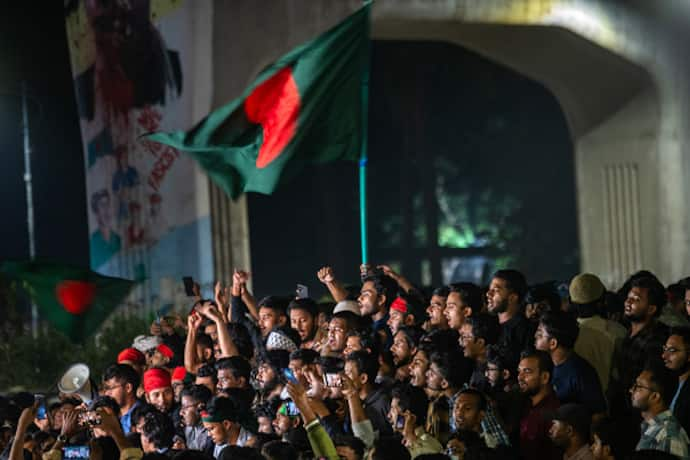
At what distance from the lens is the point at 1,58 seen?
1628 cm

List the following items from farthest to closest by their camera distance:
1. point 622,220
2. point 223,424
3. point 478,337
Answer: point 622,220
point 478,337
point 223,424

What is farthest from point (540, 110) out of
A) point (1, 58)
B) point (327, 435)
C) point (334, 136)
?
point (327, 435)

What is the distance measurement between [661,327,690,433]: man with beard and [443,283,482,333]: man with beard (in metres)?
1.48

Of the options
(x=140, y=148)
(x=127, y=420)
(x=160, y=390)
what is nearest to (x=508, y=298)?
(x=160, y=390)

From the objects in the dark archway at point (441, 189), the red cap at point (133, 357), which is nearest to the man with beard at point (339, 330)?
the red cap at point (133, 357)

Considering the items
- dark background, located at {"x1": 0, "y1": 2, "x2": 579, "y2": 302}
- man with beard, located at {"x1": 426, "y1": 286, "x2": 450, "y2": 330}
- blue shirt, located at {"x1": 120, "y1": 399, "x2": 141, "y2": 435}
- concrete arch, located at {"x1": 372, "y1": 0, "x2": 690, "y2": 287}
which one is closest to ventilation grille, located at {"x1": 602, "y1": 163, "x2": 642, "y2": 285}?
concrete arch, located at {"x1": 372, "y1": 0, "x2": 690, "y2": 287}

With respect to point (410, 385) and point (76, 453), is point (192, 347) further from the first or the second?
point (410, 385)

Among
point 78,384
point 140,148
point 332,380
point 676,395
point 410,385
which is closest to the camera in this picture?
point 676,395

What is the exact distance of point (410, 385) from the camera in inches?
247

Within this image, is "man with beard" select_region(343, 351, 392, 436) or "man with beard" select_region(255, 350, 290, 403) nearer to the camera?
"man with beard" select_region(343, 351, 392, 436)

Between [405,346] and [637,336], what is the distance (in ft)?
4.07

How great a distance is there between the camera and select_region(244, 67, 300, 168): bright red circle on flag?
29.0 feet

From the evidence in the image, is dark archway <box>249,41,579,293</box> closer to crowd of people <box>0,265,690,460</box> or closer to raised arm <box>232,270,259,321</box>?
raised arm <box>232,270,259,321</box>

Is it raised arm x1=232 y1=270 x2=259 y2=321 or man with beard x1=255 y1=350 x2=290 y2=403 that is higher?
raised arm x1=232 y1=270 x2=259 y2=321
